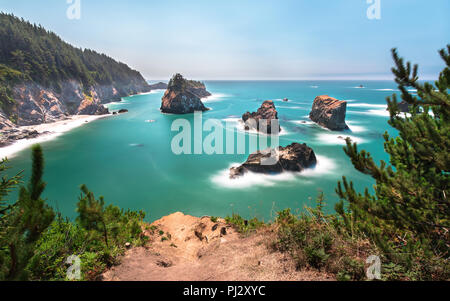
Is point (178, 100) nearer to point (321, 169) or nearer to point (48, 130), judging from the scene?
point (48, 130)

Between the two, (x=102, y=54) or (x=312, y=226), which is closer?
(x=312, y=226)

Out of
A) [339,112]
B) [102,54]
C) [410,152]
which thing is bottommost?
[410,152]

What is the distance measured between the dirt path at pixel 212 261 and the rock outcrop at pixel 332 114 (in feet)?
150

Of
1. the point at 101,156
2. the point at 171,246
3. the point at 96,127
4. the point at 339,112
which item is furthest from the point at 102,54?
the point at 171,246

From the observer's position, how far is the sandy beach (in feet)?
108

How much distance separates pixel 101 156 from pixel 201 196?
2022 cm

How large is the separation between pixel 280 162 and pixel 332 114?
2985 cm

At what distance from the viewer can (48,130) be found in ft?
145

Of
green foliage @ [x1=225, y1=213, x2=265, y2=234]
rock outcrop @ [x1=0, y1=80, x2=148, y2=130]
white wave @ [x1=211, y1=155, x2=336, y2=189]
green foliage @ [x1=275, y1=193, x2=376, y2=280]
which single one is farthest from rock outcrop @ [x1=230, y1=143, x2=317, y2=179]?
rock outcrop @ [x1=0, y1=80, x2=148, y2=130]

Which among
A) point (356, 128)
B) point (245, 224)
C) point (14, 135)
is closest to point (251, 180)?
point (245, 224)

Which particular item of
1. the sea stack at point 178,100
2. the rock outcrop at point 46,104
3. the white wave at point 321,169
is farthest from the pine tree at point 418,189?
the sea stack at point 178,100

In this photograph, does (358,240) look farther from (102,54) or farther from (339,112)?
(102,54)
